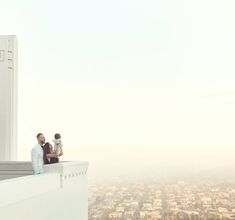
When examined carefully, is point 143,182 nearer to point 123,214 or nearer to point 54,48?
point 123,214

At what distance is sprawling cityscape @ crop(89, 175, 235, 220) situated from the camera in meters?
17.5

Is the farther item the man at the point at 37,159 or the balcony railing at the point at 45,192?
the man at the point at 37,159

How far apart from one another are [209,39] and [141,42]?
2.22m

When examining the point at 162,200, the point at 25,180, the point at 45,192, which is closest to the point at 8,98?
the point at 45,192

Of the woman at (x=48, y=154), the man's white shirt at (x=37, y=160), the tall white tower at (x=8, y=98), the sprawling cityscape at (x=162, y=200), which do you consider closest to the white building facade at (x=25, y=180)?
the tall white tower at (x=8, y=98)

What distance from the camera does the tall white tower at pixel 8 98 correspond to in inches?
450

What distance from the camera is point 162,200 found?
17.8 metres

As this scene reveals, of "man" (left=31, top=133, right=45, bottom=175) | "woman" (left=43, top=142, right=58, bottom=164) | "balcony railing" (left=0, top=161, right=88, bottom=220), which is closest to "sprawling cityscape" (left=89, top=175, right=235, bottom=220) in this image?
"balcony railing" (left=0, top=161, right=88, bottom=220)

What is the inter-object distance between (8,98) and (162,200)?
7754 mm

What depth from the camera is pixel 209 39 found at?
59.3ft

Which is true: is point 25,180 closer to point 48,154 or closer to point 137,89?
point 48,154

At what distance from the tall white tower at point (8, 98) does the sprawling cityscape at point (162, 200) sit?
6.56 metres

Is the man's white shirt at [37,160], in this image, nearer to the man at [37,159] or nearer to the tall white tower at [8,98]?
the man at [37,159]

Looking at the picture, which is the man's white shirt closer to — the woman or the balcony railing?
the balcony railing
